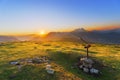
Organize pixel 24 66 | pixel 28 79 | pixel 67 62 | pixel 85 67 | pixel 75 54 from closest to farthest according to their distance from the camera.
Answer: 1. pixel 28 79
2. pixel 24 66
3. pixel 85 67
4. pixel 67 62
5. pixel 75 54

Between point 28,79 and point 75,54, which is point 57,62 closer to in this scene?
point 75,54

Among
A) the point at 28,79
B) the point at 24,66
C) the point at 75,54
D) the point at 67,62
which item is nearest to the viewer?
the point at 28,79

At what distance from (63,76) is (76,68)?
748cm

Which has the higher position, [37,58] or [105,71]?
[37,58]

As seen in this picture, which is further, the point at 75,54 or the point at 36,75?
the point at 75,54

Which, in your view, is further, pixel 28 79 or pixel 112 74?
pixel 112 74

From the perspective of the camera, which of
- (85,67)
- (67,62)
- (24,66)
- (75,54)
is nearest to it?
(24,66)

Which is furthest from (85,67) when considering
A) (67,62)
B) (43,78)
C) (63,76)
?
(43,78)

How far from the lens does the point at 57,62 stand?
→ 46.7 meters

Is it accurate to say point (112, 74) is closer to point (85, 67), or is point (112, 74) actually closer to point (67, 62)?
point (85, 67)

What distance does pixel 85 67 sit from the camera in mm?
44438

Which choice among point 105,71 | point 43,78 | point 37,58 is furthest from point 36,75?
point 105,71

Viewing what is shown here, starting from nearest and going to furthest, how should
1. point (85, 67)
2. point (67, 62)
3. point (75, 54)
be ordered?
1. point (85, 67)
2. point (67, 62)
3. point (75, 54)

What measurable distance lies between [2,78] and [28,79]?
4724 millimetres
